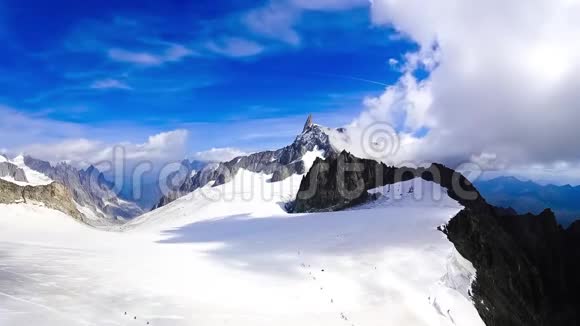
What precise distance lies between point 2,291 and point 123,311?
364 centimetres

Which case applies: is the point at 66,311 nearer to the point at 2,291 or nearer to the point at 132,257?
the point at 2,291

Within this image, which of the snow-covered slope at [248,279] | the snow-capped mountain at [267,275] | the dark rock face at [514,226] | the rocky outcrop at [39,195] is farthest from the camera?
the dark rock face at [514,226]

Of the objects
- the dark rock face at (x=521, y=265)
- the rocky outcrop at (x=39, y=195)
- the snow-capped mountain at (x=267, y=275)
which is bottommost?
the dark rock face at (x=521, y=265)

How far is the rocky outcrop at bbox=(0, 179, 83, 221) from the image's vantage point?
39409mm

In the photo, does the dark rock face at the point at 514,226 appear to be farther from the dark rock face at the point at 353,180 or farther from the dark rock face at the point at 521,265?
the dark rock face at the point at 521,265

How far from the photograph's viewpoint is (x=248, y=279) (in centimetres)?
1830

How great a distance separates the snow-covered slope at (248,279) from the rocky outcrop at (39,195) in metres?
10.3

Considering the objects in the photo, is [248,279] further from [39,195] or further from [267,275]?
[39,195]

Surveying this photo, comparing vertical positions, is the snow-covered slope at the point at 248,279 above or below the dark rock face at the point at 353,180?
below

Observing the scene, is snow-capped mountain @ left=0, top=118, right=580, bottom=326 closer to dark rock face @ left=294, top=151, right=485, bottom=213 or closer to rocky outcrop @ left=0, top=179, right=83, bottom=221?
rocky outcrop @ left=0, top=179, right=83, bottom=221

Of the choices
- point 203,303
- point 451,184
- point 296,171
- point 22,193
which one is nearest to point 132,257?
point 203,303

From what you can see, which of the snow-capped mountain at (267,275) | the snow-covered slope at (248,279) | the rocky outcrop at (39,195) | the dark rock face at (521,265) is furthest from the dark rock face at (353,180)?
the snow-covered slope at (248,279)

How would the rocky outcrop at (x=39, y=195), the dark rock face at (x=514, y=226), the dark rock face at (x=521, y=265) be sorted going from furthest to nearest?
1. the dark rock face at (x=514, y=226)
2. the rocky outcrop at (x=39, y=195)
3. the dark rock face at (x=521, y=265)

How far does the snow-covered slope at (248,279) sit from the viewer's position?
13.0 metres
